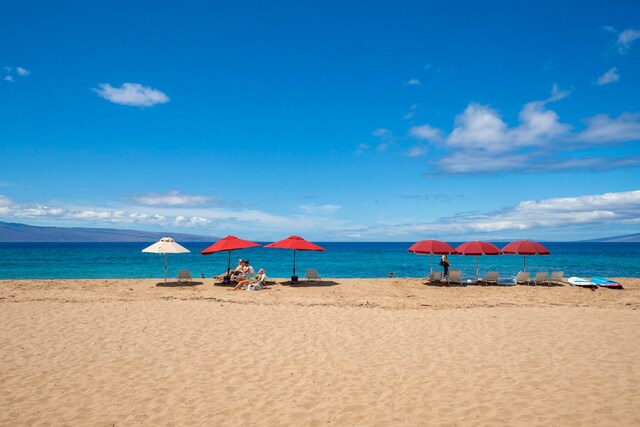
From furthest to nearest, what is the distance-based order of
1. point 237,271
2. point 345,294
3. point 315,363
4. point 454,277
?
point 454,277 → point 237,271 → point 345,294 → point 315,363

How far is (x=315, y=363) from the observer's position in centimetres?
713

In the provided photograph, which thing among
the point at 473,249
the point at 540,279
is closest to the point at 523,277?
the point at 540,279

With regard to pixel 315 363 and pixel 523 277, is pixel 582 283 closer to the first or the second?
pixel 523 277

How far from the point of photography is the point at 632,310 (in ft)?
40.7

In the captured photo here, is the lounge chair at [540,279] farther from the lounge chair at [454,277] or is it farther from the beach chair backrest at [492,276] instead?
the lounge chair at [454,277]

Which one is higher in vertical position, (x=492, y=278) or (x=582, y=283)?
(x=492, y=278)

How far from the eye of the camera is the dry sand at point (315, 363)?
5184mm

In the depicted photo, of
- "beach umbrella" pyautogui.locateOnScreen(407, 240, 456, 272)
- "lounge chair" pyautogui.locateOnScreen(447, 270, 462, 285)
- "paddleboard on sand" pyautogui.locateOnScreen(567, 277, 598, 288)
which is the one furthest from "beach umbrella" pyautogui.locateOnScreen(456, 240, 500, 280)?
"paddleboard on sand" pyautogui.locateOnScreen(567, 277, 598, 288)

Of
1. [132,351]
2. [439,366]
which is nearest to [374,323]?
[439,366]

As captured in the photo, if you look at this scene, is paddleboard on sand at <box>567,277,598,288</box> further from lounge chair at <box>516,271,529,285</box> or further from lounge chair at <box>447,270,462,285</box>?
lounge chair at <box>447,270,462,285</box>

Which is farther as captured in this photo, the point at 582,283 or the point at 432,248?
the point at 582,283

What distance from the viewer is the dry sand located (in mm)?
5184

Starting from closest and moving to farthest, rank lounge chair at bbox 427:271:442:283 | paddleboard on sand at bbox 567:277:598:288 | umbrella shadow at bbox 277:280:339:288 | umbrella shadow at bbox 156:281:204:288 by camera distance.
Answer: umbrella shadow at bbox 156:281:204:288 → paddleboard on sand at bbox 567:277:598:288 → umbrella shadow at bbox 277:280:339:288 → lounge chair at bbox 427:271:442:283

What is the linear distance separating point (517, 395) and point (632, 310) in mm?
10064
